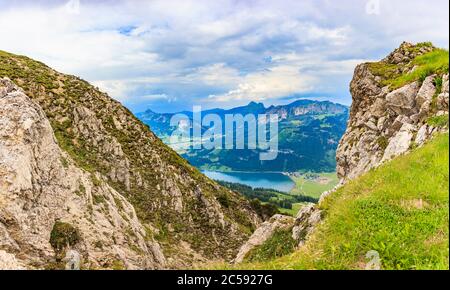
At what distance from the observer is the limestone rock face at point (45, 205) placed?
22.0 meters

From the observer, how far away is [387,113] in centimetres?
3150

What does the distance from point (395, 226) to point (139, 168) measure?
170 ft

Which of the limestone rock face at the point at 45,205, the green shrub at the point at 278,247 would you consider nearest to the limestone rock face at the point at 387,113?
the green shrub at the point at 278,247

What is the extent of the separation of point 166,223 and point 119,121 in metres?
23.6

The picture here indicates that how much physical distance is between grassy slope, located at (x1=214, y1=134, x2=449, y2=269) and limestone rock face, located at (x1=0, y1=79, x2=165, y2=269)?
47.4 feet

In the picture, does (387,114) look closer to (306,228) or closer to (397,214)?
(306,228)

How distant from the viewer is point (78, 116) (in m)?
58.6

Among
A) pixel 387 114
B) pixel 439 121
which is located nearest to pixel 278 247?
pixel 439 121

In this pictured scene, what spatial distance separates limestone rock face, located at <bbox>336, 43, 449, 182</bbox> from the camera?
22477 mm

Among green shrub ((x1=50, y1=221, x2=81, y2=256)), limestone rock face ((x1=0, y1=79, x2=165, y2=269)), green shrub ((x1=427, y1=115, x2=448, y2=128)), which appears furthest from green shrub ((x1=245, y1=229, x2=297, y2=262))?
green shrub ((x1=50, y1=221, x2=81, y2=256))

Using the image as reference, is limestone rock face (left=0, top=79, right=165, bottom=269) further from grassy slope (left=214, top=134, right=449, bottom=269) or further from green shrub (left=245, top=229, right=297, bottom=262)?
grassy slope (left=214, top=134, right=449, bottom=269)

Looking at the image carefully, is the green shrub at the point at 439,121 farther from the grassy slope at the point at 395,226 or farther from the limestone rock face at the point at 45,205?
the limestone rock face at the point at 45,205
